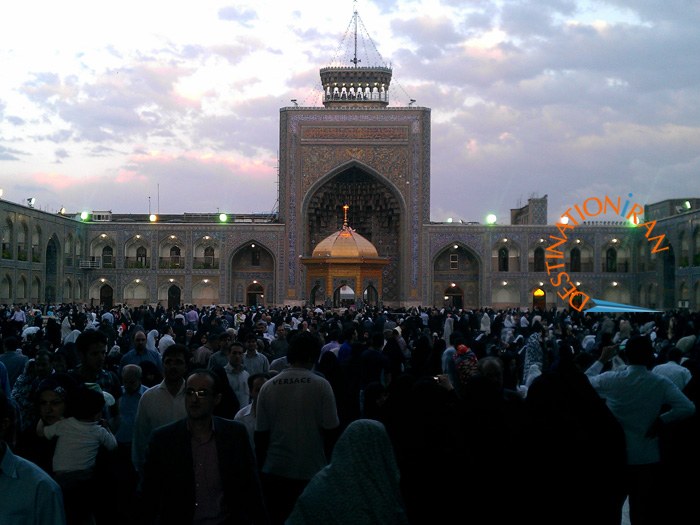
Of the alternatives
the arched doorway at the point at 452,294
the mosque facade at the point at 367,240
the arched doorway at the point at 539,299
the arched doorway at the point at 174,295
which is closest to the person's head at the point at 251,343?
the mosque facade at the point at 367,240

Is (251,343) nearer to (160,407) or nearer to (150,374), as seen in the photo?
(150,374)

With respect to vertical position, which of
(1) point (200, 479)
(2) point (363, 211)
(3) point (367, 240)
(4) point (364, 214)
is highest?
(2) point (363, 211)

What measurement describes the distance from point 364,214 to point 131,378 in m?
31.5

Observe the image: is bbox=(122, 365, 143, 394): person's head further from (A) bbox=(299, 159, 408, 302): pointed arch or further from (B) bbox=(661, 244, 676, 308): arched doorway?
(B) bbox=(661, 244, 676, 308): arched doorway

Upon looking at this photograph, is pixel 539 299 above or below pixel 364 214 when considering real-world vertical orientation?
below

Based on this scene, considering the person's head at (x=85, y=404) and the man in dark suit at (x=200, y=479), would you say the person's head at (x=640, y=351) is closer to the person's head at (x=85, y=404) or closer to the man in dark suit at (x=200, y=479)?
the man in dark suit at (x=200, y=479)

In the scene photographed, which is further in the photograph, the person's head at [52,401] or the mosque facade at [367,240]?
the mosque facade at [367,240]

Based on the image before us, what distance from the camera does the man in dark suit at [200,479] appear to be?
310 centimetres

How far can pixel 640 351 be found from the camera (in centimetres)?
462

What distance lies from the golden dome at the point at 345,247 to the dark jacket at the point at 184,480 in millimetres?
24534

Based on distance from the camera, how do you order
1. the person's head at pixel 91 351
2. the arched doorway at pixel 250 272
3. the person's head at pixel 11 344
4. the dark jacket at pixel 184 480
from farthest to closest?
the arched doorway at pixel 250 272 < the person's head at pixel 11 344 < the person's head at pixel 91 351 < the dark jacket at pixel 184 480

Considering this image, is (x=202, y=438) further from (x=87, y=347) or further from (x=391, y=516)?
(x=87, y=347)

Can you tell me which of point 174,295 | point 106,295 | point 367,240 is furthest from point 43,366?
point 106,295

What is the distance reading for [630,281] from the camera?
116ft
